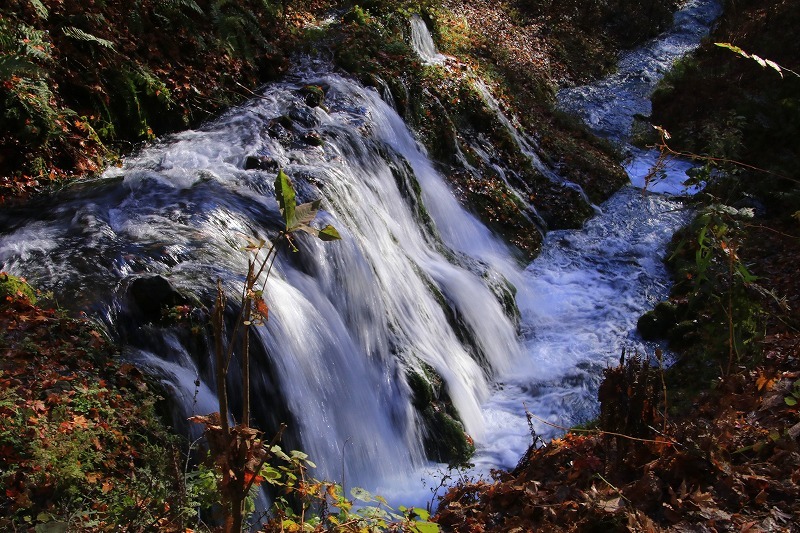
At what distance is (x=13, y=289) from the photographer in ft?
16.1

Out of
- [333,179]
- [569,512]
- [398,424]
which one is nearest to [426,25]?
[333,179]

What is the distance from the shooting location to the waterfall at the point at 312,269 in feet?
18.0

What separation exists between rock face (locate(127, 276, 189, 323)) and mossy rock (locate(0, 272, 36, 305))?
696 mm

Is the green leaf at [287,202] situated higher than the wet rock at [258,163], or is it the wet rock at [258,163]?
the green leaf at [287,202]

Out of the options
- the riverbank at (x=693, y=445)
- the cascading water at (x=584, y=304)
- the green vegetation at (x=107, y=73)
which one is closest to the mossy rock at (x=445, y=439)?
the cascading water at (x=584, y=304)

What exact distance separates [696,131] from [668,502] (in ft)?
41.8

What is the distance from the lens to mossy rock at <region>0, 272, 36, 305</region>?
4871mm

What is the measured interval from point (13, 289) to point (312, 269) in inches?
109

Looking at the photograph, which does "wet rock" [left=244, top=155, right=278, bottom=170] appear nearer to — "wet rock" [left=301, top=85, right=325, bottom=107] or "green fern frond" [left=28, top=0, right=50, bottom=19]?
"wet rock" [left=301, top=85, right=325, bottom=107]

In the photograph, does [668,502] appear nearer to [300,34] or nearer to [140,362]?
[140,362]

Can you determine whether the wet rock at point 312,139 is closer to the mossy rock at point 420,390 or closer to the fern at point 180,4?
the fern at point 180,4

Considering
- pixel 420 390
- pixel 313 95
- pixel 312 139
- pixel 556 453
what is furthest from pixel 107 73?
pixel 556 453

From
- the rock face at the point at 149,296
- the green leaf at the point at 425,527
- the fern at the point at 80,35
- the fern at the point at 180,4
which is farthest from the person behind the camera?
the fern at the point at 180,4

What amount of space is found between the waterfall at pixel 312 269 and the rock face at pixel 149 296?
0.28ft
